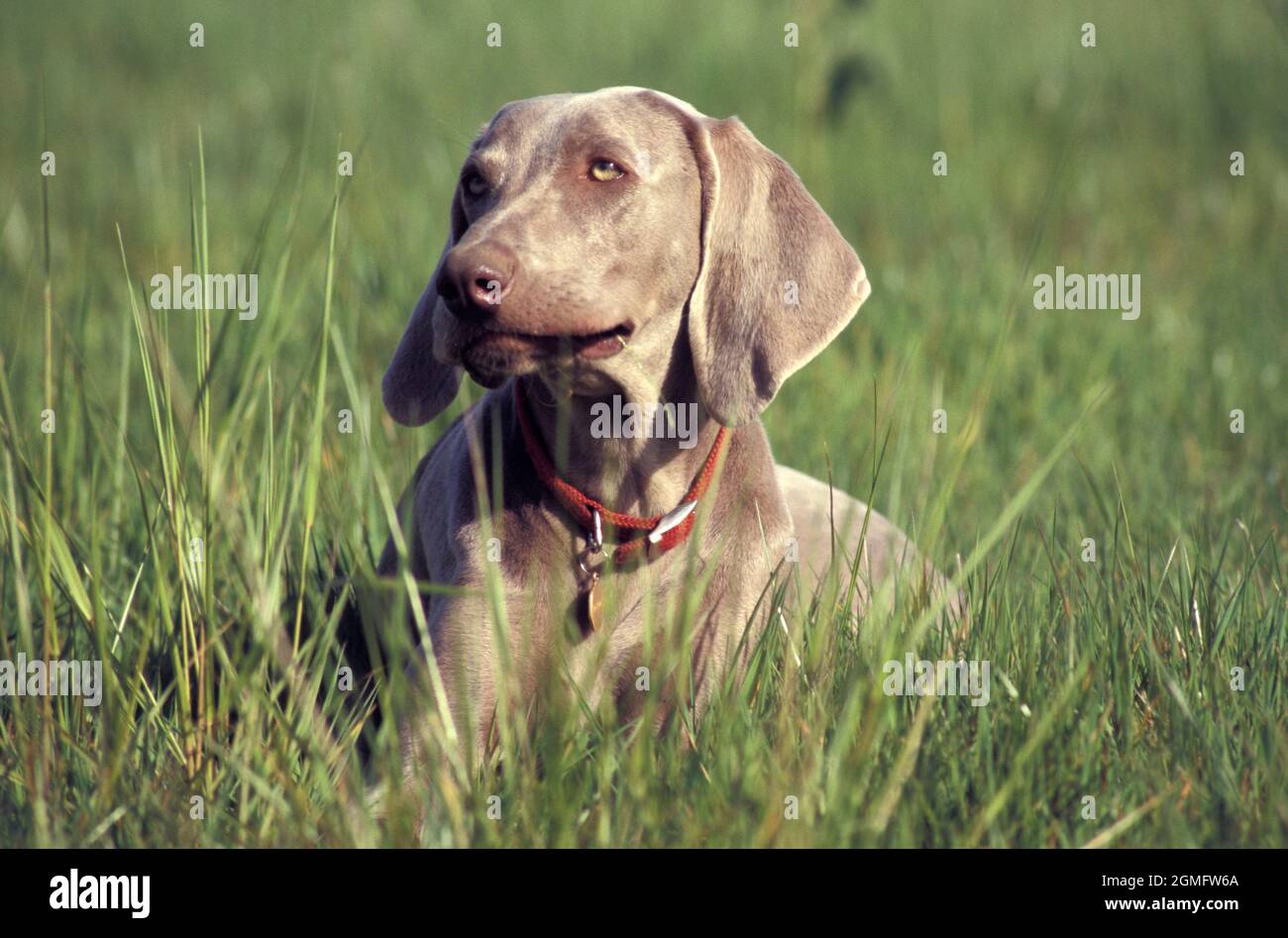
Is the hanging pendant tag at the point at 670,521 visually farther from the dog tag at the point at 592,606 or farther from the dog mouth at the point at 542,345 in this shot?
the dog mouth at the point at 542,345

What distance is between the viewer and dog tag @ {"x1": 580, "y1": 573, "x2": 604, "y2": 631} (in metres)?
3.04

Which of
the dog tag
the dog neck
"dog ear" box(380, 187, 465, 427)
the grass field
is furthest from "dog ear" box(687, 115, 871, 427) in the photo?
"dog ear" box(380, 187, 465, 427)

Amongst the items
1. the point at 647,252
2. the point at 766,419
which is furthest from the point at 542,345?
the point at 766,419

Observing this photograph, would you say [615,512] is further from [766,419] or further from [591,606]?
[766,419]

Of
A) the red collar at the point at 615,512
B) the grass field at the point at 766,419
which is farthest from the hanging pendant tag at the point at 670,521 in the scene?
the grass field at the point at 766,419

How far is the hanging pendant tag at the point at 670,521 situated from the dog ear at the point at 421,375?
2.03 ft

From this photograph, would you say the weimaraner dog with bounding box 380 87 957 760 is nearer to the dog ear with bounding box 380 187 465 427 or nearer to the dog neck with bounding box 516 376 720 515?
the dog neck with bounding box 516 376 720 515

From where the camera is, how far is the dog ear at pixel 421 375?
3350mm

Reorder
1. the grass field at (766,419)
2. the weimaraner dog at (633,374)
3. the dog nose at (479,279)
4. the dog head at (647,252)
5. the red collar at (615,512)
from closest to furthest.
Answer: the grass field at (766,419), the dog nose at (479,279), the dog head at (647,252), the weimaraner dog at (633,374), the red collar at (615,512)

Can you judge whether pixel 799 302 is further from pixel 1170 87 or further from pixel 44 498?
pixel 1170 87

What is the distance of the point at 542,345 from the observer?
2.85m

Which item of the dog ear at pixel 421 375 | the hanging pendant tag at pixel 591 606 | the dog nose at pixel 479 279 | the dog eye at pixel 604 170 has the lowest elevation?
the hanging pendant tag at pixel 591 606

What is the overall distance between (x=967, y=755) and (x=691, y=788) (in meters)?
0.52

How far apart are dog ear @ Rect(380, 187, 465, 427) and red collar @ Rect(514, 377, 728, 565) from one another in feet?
0.86
